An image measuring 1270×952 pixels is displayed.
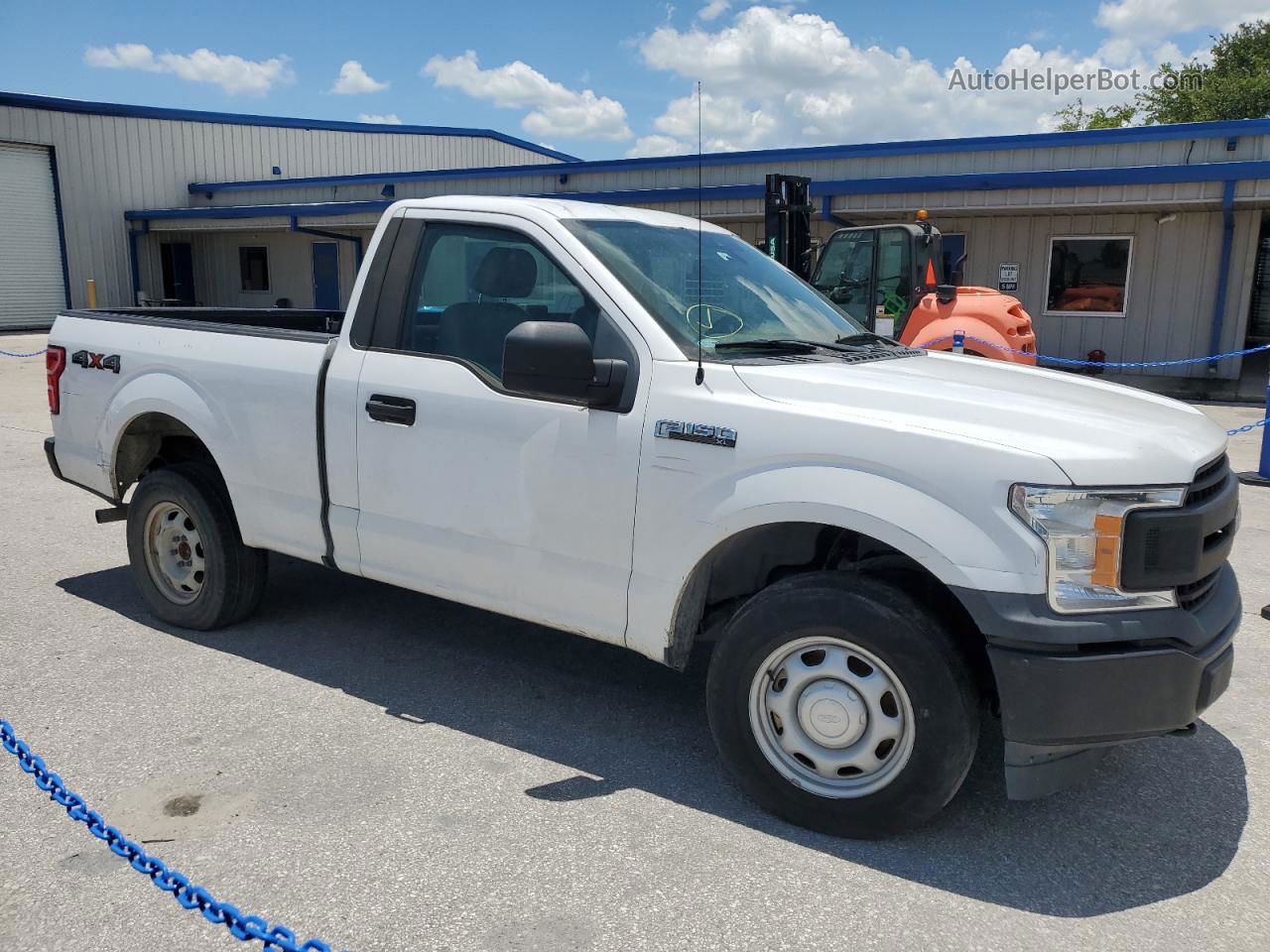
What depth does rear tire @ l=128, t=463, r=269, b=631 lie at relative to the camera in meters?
4.92

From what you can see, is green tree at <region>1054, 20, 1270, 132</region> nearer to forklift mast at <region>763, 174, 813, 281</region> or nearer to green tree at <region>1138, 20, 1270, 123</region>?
green tree at <region>1138, 20, 1270, 123</region>

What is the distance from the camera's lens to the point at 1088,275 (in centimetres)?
1830

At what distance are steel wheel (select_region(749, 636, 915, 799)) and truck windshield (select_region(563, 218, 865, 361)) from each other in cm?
107

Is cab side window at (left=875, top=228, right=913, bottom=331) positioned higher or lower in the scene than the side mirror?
higher

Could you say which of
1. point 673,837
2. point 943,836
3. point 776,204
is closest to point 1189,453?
point 943,836

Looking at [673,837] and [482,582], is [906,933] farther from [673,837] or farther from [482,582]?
[482,582]

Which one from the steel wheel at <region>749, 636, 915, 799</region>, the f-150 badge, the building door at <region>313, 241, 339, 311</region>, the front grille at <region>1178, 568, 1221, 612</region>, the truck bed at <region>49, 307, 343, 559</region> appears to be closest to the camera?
the front grille at <region>1178, 568, 1221, 612</region>

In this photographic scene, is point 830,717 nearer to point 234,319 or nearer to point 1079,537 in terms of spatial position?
point 1079,537

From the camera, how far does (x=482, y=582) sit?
3973 millimetres

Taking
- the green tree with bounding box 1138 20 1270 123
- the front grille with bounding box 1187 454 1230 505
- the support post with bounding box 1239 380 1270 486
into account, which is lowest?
the support post with bounding box 1239 380 1270 486

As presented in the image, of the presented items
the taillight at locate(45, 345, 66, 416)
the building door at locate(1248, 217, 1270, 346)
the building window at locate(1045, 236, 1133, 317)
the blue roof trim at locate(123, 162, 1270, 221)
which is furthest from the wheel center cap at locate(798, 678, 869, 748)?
the building door at locate(1248, 217, 1270, 346)

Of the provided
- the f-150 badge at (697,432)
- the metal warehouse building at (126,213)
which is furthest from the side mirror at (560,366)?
the metal warehouse building at (126,213)

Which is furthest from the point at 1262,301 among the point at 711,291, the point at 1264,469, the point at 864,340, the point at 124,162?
the point at 124,162

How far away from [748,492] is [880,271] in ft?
33.9
